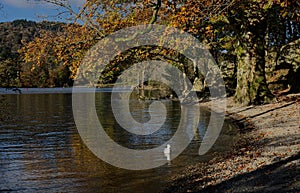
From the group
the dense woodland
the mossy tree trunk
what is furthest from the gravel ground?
the mossy tree trunk

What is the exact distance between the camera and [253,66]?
92.0ft

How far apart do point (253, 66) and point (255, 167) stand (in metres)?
18.3

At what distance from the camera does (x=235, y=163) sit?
39.2 feet

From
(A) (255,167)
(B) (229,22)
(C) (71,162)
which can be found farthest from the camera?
(B) (229,22)

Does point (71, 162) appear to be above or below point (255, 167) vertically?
below

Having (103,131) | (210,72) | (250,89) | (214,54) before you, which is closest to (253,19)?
(250,89)

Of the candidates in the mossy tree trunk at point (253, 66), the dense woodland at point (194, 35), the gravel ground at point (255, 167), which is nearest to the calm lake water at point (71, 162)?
the gravel ground at point (255, 167)

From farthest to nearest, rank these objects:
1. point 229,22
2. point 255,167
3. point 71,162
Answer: point 229,22, point 71,162, point 255,167

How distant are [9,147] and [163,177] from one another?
926cm

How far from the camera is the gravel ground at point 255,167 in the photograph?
29.8 feet

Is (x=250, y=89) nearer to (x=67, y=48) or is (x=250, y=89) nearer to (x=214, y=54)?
(x=67, y=48)

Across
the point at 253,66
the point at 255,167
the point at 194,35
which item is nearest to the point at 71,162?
the point at 255,167

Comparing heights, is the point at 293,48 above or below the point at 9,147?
above

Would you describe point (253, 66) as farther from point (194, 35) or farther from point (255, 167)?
point (255, 167)
